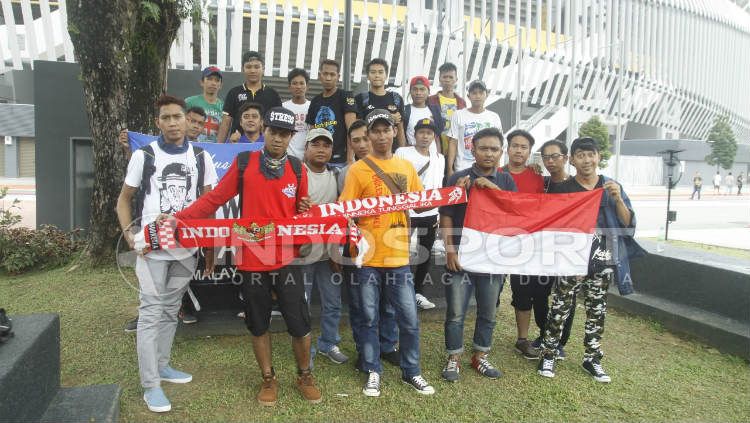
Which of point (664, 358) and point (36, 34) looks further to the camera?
point (36, 34)

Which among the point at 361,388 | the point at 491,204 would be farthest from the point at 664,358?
the point at 361,388

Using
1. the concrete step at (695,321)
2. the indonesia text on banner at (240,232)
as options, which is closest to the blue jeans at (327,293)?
the indonesia text on banner at (240,232)

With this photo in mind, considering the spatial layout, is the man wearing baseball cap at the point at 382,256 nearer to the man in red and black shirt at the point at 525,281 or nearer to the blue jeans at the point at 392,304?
the blue jeans at the point at 392,304

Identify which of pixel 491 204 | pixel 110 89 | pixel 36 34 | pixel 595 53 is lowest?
pixel 491 204

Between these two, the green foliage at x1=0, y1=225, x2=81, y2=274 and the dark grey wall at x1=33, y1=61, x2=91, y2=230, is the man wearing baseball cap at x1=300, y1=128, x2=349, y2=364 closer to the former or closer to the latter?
the green foliage at x1=0, y1=225, x2=81, y2=274

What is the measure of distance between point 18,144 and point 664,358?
4048 centimetres

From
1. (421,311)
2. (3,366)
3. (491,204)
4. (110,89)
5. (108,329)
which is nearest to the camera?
(3,366)

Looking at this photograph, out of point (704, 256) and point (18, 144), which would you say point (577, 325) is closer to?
point (704, 256)

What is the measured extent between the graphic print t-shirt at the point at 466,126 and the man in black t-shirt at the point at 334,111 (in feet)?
4.28

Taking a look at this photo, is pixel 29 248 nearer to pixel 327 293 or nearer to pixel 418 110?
pixel 327 293

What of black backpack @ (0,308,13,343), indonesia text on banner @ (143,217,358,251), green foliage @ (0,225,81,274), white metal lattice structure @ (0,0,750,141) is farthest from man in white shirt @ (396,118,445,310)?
green foliage @ (0,225,81,274)

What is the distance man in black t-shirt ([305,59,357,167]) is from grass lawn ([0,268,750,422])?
1.97 meters

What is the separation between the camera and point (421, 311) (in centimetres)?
532

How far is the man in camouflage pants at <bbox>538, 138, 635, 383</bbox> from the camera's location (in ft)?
13.4
